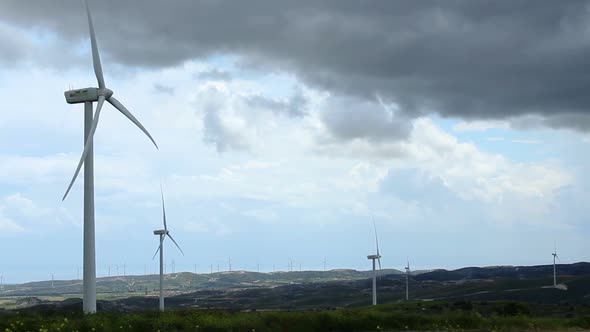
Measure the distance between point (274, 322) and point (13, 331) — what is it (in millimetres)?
13737

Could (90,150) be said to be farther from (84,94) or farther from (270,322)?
(270,322)

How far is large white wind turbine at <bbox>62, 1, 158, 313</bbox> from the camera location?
1852 inches

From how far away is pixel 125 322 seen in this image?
38.1 m

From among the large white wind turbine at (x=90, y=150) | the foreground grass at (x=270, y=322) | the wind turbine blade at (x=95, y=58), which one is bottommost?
the foreground grass at (x=270, y=322)

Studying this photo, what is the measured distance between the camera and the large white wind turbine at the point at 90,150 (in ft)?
154

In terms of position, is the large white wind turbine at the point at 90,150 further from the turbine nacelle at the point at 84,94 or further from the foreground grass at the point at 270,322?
the foreground grass at the point at 270,322

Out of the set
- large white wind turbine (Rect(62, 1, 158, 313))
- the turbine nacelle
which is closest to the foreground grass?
large white wind turbine (Rect(62, 1, 158, 313))

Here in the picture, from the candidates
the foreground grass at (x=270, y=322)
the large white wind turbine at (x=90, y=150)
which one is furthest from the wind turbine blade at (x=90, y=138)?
the foreground grass at (x=270, y=322)

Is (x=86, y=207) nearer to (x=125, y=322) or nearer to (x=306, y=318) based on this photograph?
(x=125, y=322)

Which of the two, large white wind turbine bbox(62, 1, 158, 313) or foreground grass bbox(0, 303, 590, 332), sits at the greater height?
large white wind turbine bbox(62, 1, 158, 313)

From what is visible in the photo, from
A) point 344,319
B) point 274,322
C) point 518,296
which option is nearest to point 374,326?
point 344,319

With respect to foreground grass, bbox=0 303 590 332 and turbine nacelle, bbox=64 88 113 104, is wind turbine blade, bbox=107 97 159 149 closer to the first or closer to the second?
turbine nacelle, bbox=64 88 113 104

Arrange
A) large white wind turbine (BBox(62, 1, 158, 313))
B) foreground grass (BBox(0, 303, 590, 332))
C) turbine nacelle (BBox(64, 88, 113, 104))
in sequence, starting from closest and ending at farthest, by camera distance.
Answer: foreground grass (BBox(0, 303, 590, 332)), large white wind turbine (BBox(62, 1, 158, 313)), turbine nacelle (BBox(64, 88, 113, 104))

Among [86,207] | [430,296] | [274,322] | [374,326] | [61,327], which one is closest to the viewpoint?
[61,327]
